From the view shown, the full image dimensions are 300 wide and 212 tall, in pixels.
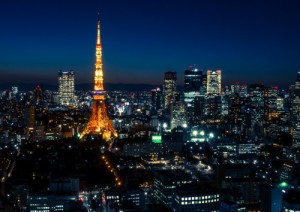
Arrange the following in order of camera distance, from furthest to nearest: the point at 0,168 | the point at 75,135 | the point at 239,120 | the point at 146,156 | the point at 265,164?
the point at 239,120, the point at 75,135, the point at 146,156, the point at 265,164, the point at 0,168

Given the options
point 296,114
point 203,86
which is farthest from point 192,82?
point 296,114

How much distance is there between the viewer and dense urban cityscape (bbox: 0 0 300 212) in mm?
10016

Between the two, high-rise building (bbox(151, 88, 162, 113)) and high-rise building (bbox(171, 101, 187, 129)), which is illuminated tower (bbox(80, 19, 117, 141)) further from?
high-rise building (bbox(151, 88, 162, 113))

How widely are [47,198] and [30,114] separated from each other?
1335cm

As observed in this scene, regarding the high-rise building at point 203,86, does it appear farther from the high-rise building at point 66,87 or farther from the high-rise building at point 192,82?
the high-rise building at point 66,87

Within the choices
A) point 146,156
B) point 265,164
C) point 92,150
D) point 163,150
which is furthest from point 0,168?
point 265,164

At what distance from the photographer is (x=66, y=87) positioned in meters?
41.6

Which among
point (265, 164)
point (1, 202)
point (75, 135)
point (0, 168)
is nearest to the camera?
point (1, 202)

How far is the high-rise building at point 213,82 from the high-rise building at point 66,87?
11.9m

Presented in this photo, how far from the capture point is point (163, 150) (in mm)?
18359

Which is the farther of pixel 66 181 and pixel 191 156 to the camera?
pixel 191 156

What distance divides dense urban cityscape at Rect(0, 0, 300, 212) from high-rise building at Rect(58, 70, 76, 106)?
5.12m

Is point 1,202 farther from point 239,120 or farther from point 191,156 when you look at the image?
point 239,120

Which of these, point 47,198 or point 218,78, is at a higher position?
point 218,78
